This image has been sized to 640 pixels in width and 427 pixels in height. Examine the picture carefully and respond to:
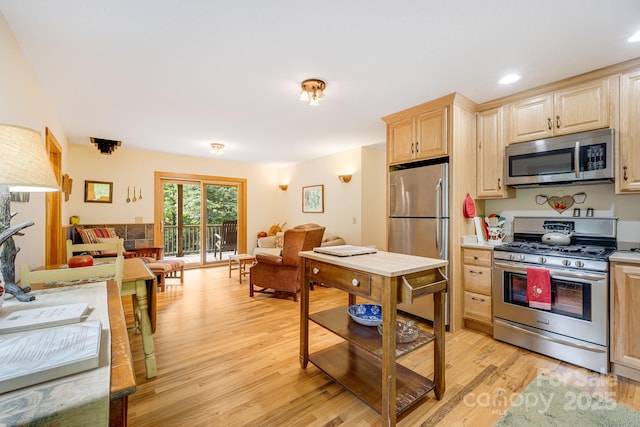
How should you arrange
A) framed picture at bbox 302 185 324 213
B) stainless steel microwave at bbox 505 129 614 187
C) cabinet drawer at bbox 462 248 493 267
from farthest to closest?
framed picture at bbox 302 185 324 213, cabinet drawer at bbox 462 248 493 267, stainless steel microwave at bbox 505 129 614 187

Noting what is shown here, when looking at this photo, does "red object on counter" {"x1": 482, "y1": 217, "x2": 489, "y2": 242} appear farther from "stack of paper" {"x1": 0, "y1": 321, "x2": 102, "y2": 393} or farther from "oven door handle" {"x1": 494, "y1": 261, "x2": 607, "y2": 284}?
"stack of paper" {"x1": 0, "y1": 321, "x2": 102, "y2": 393}

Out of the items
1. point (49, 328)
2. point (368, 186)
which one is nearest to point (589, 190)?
point (368, 186)

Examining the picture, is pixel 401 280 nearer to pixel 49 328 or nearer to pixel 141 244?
pixel 49 328

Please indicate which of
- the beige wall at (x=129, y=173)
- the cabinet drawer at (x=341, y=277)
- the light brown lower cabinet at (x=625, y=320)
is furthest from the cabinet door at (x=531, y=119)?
the beige wall at (x=129, y=173)

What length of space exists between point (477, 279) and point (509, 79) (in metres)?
1.86

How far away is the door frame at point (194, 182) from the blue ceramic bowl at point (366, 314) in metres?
4.77

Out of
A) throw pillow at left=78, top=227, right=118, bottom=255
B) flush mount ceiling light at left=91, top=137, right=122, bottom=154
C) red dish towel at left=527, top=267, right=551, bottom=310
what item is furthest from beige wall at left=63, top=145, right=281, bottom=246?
red dish towel at left=527, top=267, right=551, bottom=310

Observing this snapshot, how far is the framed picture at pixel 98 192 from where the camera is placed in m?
4.84

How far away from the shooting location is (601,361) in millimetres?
2100

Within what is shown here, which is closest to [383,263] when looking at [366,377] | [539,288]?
[366,377]

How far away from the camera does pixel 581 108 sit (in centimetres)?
243

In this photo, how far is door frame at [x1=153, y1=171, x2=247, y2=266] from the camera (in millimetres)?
5473

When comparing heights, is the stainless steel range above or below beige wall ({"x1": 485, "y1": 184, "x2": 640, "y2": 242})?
below

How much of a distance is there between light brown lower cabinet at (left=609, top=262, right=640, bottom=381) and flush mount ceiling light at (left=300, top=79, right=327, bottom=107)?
104 inches
